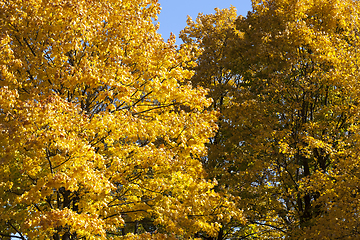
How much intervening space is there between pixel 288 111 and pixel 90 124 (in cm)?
1022

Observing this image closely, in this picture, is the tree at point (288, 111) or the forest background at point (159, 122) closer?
the forest background at point (159, 122)

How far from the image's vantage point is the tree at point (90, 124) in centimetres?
874

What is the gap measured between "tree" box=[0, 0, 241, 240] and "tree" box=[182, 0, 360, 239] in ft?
14.0

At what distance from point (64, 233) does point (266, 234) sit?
11.5 metres

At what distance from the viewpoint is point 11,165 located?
10.7 m

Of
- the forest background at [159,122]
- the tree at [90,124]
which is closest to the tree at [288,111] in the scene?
the forest background at [159,122]

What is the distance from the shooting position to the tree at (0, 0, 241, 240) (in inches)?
344

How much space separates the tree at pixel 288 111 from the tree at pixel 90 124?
4282 mm

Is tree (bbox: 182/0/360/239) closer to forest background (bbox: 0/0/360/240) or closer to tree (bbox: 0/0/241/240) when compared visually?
forest background (bbox: 0/0/360/240)

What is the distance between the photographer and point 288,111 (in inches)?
658

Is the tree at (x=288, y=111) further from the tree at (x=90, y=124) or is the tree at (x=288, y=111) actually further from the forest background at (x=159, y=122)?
the tree at (x=90, y=124)

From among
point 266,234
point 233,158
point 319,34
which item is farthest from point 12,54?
point 266,234

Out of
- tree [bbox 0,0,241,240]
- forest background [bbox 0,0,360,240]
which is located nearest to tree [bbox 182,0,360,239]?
forest background [bbox 0,0,360,240]

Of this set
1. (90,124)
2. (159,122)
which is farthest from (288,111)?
(90,124)
